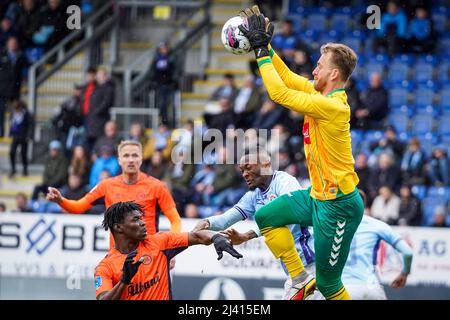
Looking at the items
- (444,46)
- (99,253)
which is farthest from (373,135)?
(99,253)

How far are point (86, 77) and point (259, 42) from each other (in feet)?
35.0

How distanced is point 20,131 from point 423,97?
6.81m

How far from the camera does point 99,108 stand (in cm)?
1658

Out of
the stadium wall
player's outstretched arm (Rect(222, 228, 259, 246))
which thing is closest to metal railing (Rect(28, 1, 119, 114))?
the stadium wall

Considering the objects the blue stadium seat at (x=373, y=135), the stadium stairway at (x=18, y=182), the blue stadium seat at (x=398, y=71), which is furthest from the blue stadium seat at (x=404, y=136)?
the stadium stairway at (x=18, y=182)

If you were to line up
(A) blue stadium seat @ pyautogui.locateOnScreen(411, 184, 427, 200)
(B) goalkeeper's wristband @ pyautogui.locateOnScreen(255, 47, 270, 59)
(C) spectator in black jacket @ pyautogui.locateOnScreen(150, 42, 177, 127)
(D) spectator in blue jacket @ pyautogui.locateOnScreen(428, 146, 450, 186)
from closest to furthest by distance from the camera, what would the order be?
(B) goalkeeper's wristband @ pyautogui.locateOnScreen(255, 47, 270, 59), (A) blue stadium seat @ pyautogui.locateOnScreen(411, 184, 427, 200), (D) spectator in blue jacket @ pyautogui.locateOnScreen(428, 146, 450, 186), (C) spectator in black jacket @ pyautogui.locateOnScreen(150, 42, 177, 127)

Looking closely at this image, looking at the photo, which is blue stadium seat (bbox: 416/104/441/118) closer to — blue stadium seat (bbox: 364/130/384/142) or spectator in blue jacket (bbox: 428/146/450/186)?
blue stadium seat (bbox: 364/130/384/142)

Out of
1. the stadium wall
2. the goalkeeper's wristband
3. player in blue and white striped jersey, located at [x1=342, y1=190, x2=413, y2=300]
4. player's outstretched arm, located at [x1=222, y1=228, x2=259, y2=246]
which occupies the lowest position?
the stadium wall

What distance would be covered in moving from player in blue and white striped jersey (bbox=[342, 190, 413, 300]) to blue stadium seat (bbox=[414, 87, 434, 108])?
23.7 ft

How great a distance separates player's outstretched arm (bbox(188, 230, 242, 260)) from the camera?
770cm

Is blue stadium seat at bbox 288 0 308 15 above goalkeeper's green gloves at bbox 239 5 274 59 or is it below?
above

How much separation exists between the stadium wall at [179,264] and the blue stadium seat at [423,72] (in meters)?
4.70

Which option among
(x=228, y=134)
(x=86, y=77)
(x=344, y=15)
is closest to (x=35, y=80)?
(x=86, y=77)

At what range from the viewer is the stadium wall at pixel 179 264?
13.1m
